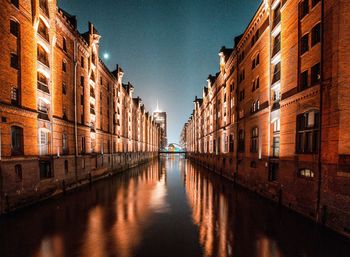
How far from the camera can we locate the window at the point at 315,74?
38.4 feet

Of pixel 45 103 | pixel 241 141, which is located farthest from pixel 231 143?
pixel 45 103

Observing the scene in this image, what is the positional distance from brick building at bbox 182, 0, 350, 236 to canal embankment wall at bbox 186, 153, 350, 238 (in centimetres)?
5

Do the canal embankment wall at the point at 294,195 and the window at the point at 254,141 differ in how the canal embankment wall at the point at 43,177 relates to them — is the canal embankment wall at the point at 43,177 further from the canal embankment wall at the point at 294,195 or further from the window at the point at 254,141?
the window at the point at 254,141

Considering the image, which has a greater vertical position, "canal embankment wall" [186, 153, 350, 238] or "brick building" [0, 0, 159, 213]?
"brick building" [0, 0, 159, 213]

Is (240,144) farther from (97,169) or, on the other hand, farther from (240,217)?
(97,169)

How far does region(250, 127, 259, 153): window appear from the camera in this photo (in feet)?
64.1

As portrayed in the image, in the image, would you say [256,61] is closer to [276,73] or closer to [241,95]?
[276,73]

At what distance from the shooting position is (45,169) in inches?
689

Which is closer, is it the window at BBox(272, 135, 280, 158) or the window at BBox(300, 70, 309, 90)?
the window at BBox(300, 70, 309, 90)

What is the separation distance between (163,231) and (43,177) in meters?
13.0

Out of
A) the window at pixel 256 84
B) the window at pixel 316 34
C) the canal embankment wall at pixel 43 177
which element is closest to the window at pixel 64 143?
the canal embankment wall at pixel 43 177

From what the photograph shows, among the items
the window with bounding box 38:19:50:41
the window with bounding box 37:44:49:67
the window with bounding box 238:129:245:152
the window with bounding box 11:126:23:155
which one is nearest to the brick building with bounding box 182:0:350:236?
the window with bounding box 238:129:245:152

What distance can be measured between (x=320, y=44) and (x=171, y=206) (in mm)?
14823

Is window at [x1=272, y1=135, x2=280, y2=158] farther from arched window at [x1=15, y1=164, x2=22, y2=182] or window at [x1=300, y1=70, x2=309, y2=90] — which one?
arched window at [x1=15, y1=164, x2=22, y2=182]
